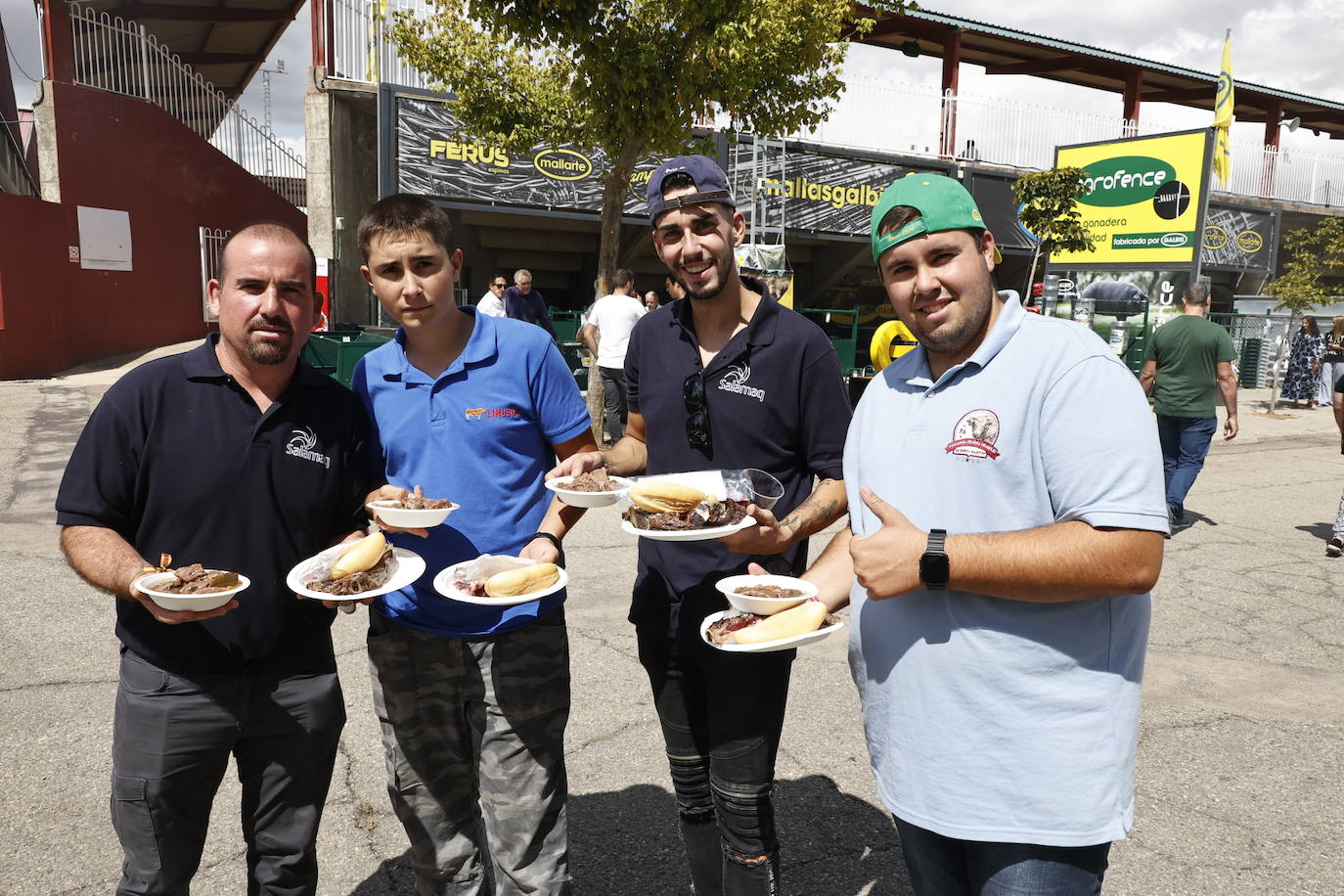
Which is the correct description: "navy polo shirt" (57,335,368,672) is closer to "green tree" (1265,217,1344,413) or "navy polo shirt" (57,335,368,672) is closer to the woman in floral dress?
"green tree" (1265,217,1344,413)

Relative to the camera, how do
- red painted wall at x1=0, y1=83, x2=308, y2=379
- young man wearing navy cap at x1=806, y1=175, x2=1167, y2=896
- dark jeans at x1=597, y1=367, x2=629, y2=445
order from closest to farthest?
young man wearing navy cap at x1=806, y1=175, x2=1167, y2=896
dark jeans at x1=597, y1=367, x2=629, y2=445
red painted wall at x1=0, y1=83, x2=308, y2=379

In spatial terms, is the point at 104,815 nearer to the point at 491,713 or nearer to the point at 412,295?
the point at 491,713

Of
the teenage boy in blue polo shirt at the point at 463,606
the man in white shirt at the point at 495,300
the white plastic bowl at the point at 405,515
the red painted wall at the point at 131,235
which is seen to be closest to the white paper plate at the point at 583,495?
the teenage boy in blue polo shirt at the point at 463,606

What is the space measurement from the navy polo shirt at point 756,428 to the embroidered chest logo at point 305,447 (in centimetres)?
94

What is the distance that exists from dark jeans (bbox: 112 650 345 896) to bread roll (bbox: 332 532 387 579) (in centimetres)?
37

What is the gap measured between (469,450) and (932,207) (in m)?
1.41

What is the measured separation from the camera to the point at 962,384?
1.80 meters

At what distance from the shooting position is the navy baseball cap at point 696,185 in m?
2.54

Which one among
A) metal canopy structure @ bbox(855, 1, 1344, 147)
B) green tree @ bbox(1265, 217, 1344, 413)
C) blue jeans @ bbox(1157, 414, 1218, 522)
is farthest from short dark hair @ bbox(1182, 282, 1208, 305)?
metal canopy structure @ bbox(855, 1, 1344, 147)

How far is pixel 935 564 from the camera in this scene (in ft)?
5.41

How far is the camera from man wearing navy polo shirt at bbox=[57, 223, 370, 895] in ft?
7.26

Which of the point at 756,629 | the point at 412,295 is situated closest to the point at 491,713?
the point at 756,629

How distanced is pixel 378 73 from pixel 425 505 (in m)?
17.1

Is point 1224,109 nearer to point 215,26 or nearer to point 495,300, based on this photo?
point 495,300
